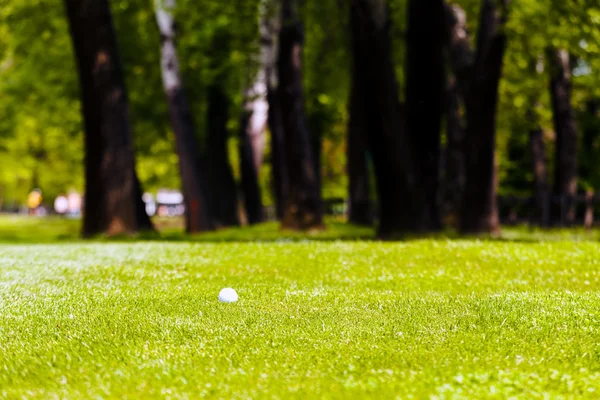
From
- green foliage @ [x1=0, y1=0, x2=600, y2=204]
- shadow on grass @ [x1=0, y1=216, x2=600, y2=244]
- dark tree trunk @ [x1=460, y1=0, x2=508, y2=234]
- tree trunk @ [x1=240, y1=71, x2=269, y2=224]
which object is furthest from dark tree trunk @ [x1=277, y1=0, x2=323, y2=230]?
tree trunk @ [x1=240, y1=71, x2=269, y2=224]

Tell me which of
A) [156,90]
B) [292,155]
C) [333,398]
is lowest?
[333,398]

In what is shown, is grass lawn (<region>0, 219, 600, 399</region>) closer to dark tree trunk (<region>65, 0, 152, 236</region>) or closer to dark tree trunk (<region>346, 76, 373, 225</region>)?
dark tree trunk (<region>65, 0, 152, 236</region>)

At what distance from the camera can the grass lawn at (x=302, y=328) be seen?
750cm

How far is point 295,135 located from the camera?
23000 millimetres

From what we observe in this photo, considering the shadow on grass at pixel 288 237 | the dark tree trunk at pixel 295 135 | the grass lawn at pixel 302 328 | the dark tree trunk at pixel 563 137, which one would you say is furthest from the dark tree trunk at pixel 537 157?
the grass lawn at pixel 302 328

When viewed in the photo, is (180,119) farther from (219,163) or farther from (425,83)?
(425,83)

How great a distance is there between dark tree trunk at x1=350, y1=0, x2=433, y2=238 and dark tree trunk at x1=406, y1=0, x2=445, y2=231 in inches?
96.9

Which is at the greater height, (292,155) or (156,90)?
(156,90)

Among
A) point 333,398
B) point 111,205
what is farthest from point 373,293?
point 111,205

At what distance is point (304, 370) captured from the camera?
25.8 ft

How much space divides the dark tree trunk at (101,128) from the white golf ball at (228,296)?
1135cm

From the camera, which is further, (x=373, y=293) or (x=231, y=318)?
(x=373, y=293)

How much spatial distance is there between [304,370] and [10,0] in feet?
78.5

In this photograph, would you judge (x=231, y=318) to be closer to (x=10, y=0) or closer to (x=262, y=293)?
(x=262, y=293)
